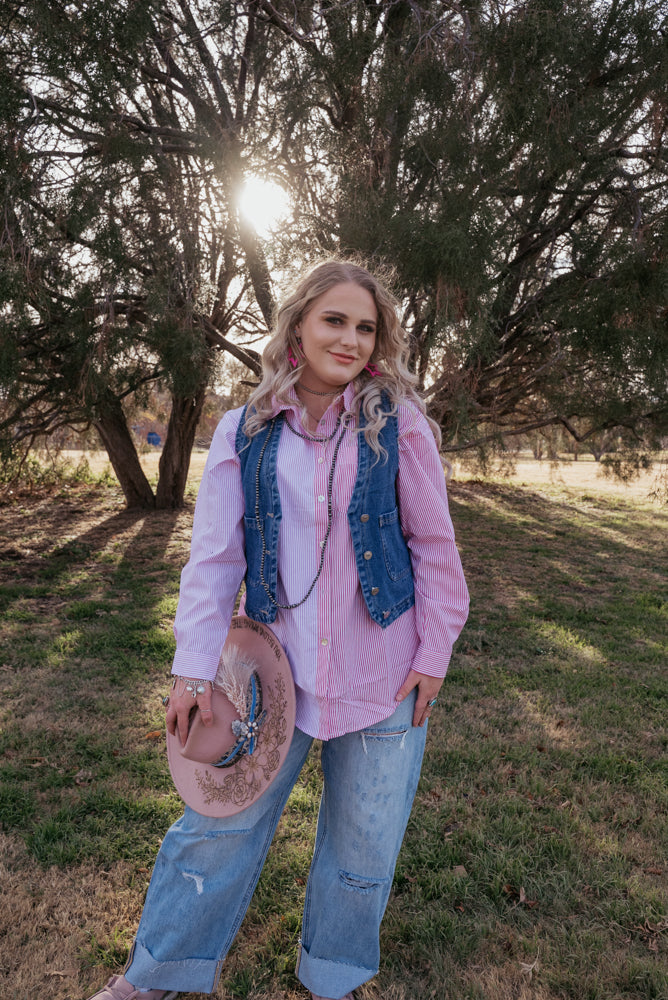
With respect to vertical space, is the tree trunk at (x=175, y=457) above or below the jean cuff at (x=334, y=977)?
above

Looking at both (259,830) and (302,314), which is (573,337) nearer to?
(302,314)

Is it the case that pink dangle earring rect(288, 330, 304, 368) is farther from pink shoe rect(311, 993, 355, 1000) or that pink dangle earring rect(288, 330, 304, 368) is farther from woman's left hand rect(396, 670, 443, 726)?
pink shoe rect(311, 993, 355, 1000)

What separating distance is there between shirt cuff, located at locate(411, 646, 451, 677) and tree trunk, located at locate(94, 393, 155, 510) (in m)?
9.36

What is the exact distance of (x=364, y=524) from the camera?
5.37 feet

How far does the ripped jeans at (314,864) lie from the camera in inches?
65.1

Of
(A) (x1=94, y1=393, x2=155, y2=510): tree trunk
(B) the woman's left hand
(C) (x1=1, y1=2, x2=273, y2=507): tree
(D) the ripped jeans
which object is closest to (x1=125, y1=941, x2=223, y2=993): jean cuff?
(D) the ripped jeans

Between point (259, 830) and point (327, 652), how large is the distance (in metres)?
0.54

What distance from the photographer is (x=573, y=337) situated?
5340mm

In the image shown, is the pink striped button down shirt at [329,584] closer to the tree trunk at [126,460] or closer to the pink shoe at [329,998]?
the pink shoe at [329,998]

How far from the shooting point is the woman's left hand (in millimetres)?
1676

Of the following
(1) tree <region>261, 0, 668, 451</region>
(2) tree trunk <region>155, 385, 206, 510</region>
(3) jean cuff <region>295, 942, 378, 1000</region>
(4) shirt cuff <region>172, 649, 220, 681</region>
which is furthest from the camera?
(2) tree trunk <region>155, 385, 206, 510</region>

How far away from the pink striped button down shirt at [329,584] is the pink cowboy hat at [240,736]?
58 mm

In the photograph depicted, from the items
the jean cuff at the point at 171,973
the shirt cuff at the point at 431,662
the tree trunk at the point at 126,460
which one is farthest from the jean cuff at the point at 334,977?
the tree trunk at the point at 126,460

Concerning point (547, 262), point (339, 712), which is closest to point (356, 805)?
point (339, 712)
